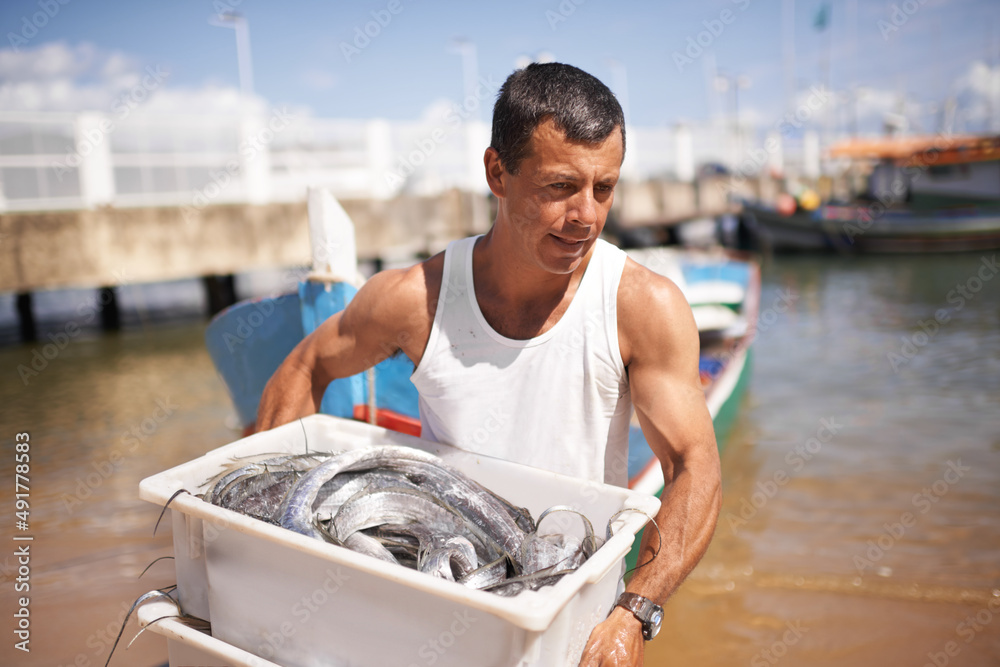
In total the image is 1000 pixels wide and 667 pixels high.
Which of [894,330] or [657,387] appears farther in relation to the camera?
[894,330]

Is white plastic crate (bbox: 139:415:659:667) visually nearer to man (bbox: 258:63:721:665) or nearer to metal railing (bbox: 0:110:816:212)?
man (bbox: 258:63:721:665)

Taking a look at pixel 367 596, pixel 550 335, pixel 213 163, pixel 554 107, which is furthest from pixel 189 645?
pixel 213 163

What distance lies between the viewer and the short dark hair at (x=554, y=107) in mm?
2125

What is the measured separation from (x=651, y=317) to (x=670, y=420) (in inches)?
13.3

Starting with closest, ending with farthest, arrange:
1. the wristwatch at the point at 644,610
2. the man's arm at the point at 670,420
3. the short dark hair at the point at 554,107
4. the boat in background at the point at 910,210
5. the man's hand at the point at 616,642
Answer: the man's hand at the point at 616,642, the wristwatch at the point at 644,610, the man's arm at the point at 670,420, the short dark hair at the point at 554,107, the boat in background at the point at 910,210

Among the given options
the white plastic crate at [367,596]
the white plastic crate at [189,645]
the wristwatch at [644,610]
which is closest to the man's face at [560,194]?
the white plastic crate at [367,596]

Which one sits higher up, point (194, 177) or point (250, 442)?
point (194, 177)

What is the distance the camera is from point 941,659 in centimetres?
398

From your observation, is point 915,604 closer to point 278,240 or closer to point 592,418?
point 592,418

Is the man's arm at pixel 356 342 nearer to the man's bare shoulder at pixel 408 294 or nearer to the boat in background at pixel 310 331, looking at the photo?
the man's bare shoulder at pixel 408 294

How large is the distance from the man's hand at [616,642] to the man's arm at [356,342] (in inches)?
48.7

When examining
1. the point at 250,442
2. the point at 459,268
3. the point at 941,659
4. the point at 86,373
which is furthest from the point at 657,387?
the point at 86,373

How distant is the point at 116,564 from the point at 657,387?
430 centimetres

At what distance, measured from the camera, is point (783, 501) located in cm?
617
